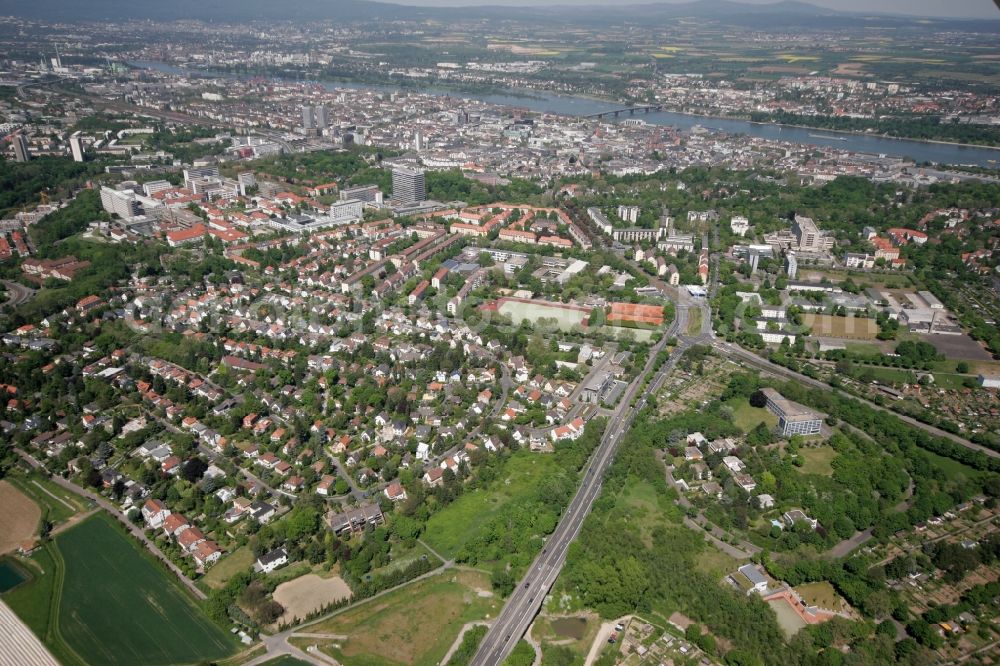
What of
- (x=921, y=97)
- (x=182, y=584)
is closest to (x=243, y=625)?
(x=182, y=584)

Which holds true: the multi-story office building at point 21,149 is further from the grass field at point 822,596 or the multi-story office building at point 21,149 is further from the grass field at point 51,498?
the grass field at point 822,596

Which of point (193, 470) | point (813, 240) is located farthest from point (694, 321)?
point (193, 470)

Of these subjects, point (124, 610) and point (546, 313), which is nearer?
point (124, 610)

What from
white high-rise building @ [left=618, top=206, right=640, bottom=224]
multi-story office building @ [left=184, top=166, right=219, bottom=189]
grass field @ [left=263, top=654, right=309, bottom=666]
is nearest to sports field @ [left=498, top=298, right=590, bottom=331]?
white high-rise building @ [left=618, top=206, right=640, bottom=224]

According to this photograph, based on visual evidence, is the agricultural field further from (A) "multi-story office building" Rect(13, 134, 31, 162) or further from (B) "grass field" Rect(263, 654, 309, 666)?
(A) "multi-story office building" Rect(13, 134, 31, 162)

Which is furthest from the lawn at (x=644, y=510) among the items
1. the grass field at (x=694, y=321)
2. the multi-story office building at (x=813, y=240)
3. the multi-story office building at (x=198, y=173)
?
the multi-story office building at (x=198, y=173)

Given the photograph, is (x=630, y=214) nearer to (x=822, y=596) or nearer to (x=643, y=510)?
(x=643, y=510)
